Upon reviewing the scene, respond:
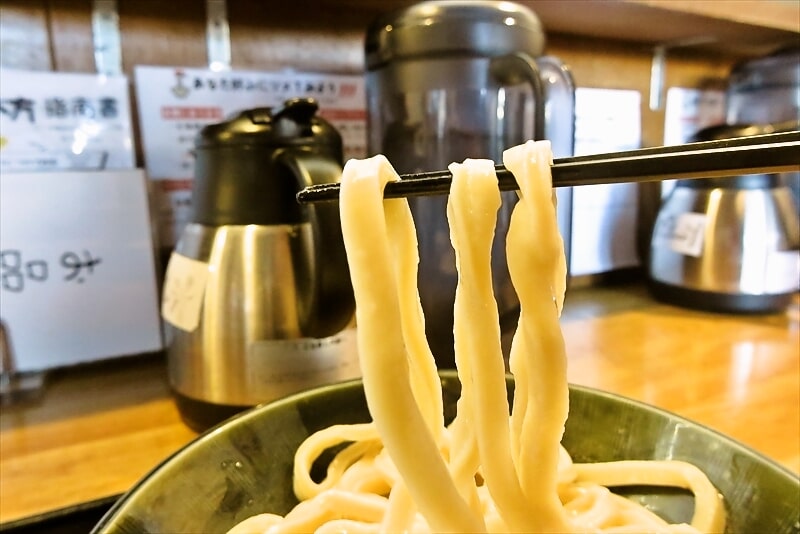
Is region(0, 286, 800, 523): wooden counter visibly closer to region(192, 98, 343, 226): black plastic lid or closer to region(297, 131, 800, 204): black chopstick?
region(192, 98, 343, 226): black plastic lid

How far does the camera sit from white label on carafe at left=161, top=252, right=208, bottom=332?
2.10 feet

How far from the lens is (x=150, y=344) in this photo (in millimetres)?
841

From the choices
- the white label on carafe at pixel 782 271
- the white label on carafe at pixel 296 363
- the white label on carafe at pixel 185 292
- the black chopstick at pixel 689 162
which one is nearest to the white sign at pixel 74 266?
the white label on carafe at pixel 185 292

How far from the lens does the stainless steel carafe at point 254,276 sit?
0.61 metres

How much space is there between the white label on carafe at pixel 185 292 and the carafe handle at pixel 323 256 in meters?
0.12

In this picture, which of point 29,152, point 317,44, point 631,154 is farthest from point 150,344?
point 631,154

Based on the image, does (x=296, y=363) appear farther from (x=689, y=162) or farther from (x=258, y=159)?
(x=689, y=162)

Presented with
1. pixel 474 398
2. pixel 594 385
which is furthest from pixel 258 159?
pixel 594 385

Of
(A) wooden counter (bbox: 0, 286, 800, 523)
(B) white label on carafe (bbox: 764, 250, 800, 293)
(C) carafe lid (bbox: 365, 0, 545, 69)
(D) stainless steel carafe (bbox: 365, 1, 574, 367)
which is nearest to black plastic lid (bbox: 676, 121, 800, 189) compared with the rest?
(B) white label on carafe (bbox: 764, 250, 800, 293)

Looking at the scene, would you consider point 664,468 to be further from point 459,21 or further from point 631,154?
point 459,21

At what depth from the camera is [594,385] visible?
78cm

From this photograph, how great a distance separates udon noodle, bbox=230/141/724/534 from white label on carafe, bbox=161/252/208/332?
330mm

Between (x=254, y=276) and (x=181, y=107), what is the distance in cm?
35

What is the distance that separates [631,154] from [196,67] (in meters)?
0.76
